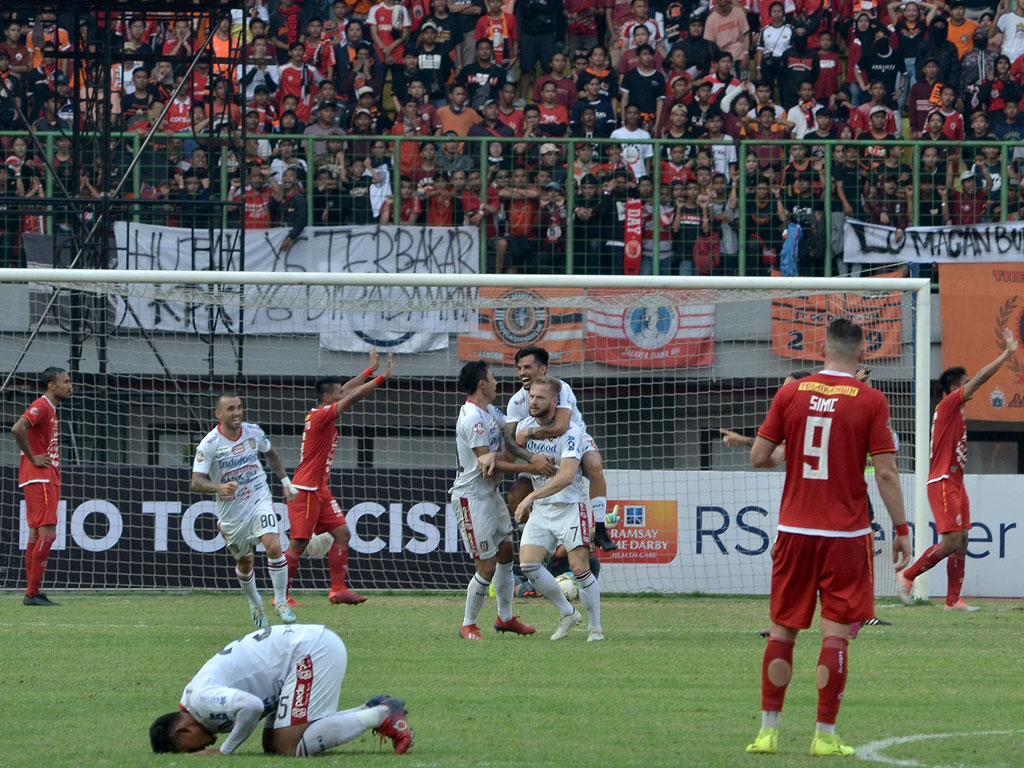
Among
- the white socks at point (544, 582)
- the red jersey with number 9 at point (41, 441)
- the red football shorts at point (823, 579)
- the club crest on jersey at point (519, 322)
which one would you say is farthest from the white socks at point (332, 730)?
the club crest on jersey at point (519, 322)

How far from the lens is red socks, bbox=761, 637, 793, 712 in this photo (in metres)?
6.55

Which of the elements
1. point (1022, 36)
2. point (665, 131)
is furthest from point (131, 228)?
point (1022, 36)

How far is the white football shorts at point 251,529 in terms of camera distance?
12.5 m

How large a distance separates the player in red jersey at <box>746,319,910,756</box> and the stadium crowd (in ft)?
40.4

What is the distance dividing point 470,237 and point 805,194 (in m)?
4.46

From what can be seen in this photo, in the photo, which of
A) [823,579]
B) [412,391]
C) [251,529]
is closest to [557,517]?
[251,529]

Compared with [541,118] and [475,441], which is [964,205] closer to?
[541,118]

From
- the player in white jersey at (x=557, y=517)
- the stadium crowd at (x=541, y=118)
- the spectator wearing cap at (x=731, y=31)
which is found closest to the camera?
the player in white jersey at (x=557, y=517)

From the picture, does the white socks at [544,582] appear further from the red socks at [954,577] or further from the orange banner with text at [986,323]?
the orange banner with text at [986,323]

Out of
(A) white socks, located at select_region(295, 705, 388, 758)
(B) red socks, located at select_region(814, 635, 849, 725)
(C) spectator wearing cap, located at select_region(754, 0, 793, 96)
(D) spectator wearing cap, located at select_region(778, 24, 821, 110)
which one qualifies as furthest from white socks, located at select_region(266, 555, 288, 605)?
(C) spectator wearing cap, located at select_region(754, 0, 793, 96)

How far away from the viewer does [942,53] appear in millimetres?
20922

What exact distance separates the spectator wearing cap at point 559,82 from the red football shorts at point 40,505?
916 centimetres

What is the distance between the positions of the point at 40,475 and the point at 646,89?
32.9ft

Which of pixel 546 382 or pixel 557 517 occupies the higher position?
pixel 546 382
